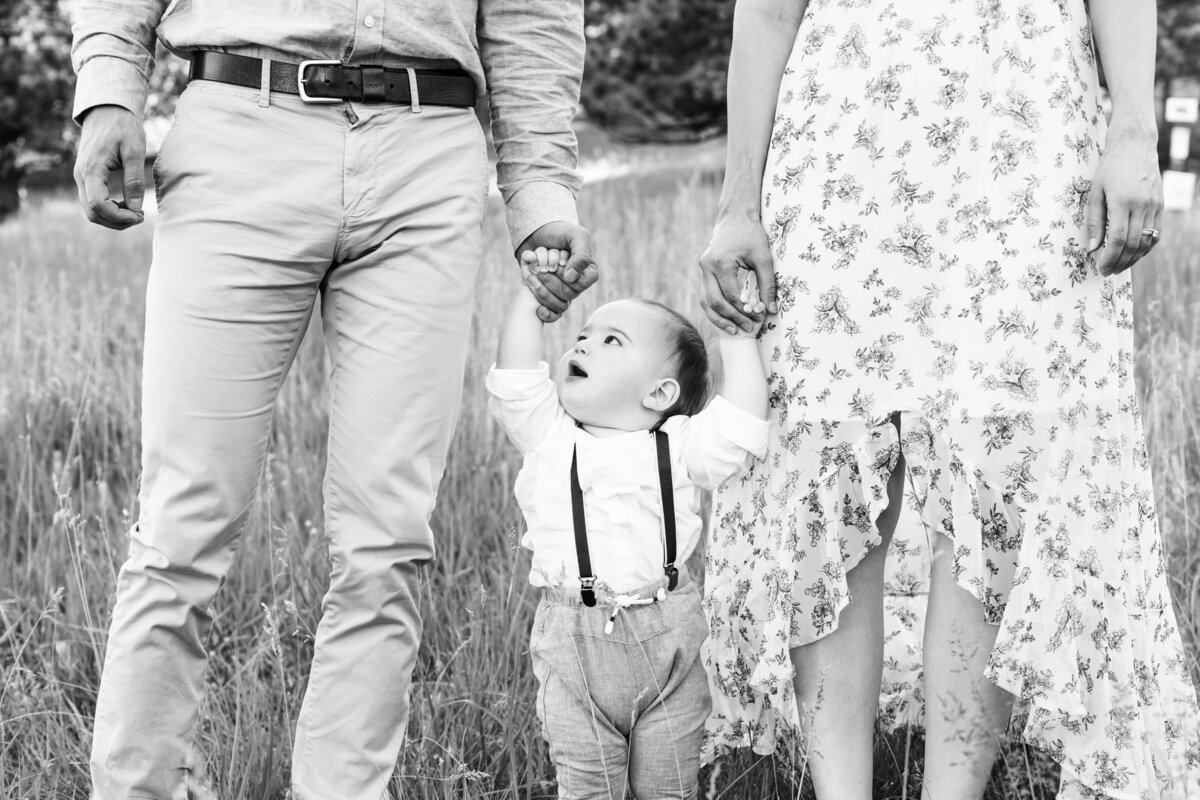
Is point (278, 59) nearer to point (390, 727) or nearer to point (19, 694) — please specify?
point (390, 727)

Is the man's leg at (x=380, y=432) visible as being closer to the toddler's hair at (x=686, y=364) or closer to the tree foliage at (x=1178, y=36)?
the toddler's hair at (x=686, y=364)

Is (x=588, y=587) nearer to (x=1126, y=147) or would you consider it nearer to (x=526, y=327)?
(x=526, y=327)

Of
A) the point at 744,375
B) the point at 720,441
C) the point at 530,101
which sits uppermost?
the point at 530,101

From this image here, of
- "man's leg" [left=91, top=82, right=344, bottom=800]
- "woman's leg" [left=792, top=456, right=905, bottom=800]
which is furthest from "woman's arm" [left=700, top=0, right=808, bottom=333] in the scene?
"man's leg" [left=91, top=82, right=344, bottom=800]

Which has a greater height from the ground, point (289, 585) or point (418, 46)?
point (418, 46)

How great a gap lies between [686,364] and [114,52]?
42.5 inches

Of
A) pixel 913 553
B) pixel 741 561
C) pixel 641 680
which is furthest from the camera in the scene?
pixel 913 553

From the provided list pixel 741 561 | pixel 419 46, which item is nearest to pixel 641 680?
pixel 741 561

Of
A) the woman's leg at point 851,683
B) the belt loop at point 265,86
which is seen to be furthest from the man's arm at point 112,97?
Result: the woman's leg at point 851,683

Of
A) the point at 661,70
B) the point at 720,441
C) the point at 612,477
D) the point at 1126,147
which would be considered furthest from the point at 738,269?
the point at 661,70

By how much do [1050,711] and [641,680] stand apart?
657mm

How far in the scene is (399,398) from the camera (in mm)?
2082

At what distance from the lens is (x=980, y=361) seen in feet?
6.50

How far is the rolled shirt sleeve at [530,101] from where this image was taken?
232 cm
